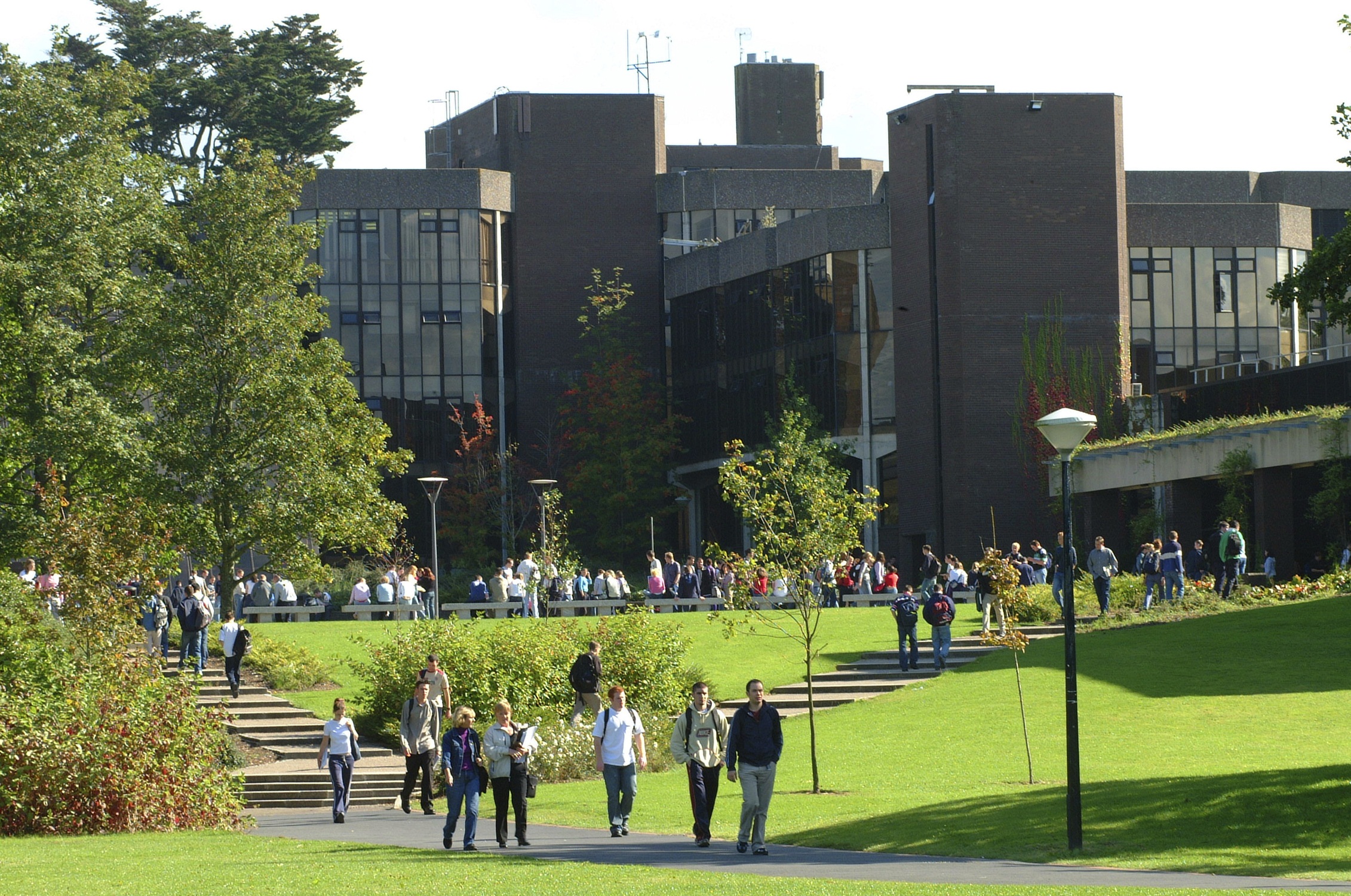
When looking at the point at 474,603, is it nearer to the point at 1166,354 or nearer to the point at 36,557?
the point at 36,557

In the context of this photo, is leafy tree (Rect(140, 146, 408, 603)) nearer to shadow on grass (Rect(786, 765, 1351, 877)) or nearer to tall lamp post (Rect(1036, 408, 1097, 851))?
shadow on grass (Rect(786, 765, 1351, 877))

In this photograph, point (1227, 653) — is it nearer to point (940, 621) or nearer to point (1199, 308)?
point (940, 621)

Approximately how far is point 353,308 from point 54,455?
1156 inches

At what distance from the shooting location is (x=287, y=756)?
26891 millimetres

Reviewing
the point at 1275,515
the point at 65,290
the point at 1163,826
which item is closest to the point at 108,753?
the point at 1163,826

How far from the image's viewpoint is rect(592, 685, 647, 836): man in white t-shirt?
18281 mm

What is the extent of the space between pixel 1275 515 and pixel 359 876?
32.4 m

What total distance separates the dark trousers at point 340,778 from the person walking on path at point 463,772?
121 inches

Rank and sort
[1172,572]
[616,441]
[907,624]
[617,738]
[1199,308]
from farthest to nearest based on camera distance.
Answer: [616,441] → [1199,308] → [1172,572] → [907,624] → [617,738]

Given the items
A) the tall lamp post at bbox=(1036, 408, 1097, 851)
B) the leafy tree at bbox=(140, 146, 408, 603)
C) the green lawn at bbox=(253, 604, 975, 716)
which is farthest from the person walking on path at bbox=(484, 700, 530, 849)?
the leafy tree at bbox=(140, 146, 408, 603)

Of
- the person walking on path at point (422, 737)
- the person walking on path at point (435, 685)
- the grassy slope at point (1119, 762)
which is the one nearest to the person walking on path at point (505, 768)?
the grassy slope at point (1119, 762)

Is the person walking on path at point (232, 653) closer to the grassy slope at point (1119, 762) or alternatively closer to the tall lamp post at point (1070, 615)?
the grassy slope at point (1119, 762)

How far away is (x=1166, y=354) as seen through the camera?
58844 millimetres

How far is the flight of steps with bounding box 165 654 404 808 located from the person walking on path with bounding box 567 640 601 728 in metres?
2.99
